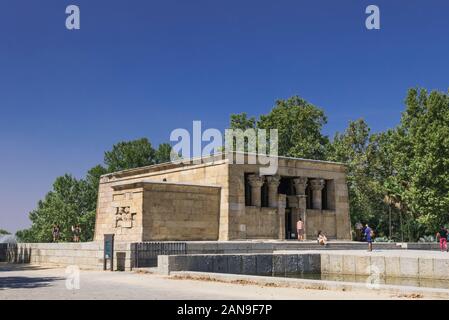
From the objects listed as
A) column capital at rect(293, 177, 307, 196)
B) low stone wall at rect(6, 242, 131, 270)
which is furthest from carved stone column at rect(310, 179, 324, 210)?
low stone wall at rect(6, 242, 131, 270)

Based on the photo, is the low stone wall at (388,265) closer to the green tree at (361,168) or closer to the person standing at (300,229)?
the person standing at (300,229)

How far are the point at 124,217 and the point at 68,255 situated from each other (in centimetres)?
502

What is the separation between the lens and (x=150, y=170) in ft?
124

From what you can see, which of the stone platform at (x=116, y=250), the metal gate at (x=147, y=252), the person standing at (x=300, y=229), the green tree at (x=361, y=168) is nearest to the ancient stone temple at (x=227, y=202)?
the person standing at (x=300, y=229)

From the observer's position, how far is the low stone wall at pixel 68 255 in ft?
68.1

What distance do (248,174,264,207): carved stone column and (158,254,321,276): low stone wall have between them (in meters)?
9.44

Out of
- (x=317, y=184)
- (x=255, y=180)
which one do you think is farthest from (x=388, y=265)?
(x=317, y=184)

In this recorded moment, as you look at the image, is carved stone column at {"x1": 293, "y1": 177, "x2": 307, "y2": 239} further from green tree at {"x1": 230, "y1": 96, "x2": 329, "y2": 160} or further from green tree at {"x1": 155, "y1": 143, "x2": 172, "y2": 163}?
green tree at {"x1": 155, "y1": 143, "x2": 172, "y2": 163}

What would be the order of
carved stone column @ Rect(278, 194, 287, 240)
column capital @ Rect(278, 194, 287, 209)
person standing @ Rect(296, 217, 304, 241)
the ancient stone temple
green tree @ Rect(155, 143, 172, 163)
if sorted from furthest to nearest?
green tree @ Rect(155, 143, 172, 163) < column capital @ Rect(278, 194, 287, 209) < carved stone column @ Rect(278, 194, 287, 240) < person standing @ Rect(296, 217, 304, 241) < the ancient stone temple

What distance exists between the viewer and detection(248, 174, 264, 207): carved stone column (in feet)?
106

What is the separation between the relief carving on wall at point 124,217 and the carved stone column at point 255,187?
7675mm

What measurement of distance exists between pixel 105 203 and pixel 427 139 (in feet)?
88.0

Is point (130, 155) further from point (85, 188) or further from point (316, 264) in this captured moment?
point (316, 264)
